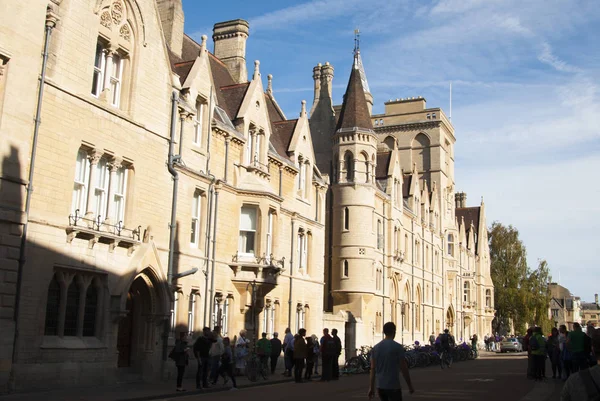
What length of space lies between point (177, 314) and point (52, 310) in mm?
5745

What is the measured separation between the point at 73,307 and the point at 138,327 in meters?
3.28

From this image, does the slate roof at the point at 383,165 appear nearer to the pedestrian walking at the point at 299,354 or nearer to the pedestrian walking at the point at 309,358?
the pedestrian walking at the point at 309,358

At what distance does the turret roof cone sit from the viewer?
40.9m

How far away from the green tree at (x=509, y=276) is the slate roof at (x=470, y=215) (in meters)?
2.51

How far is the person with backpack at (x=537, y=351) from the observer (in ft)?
68.5

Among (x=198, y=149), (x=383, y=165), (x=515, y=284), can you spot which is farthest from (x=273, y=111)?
(x=515, y=284)

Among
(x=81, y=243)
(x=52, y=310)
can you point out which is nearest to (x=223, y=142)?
(x=81, y=243)

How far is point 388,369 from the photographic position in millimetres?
8781

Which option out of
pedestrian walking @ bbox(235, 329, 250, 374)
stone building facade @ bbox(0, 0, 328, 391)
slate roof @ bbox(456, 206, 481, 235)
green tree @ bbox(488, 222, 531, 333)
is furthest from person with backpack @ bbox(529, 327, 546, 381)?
slate roof @ bbox(456, 206, 481, 235)

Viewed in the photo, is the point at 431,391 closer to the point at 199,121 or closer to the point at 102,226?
the point at 102,226

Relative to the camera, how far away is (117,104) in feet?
66.6

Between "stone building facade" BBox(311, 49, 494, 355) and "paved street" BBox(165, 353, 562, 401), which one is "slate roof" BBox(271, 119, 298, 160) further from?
"paved street" BBox(165, 353, 562, 401)

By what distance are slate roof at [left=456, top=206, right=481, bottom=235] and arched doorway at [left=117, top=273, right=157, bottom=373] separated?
64547 mm

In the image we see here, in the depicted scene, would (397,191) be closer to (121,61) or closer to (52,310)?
(121,61)
